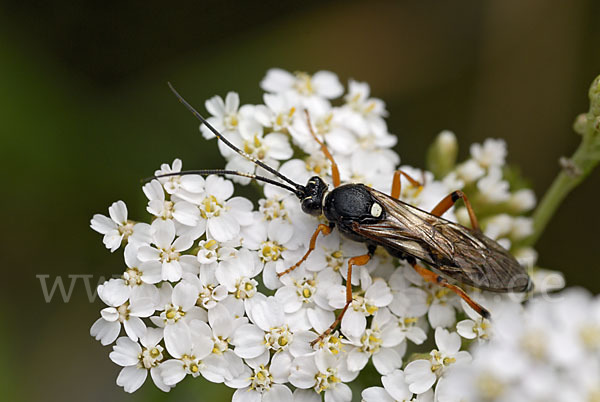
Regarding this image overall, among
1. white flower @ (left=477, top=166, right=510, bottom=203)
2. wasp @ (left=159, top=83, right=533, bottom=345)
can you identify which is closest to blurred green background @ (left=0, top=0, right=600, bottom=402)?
white flower @ (left=477, top=166, right=510, bottom=203)

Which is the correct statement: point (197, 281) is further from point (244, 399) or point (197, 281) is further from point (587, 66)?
point (587, 66)

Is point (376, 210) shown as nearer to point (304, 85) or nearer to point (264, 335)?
point (264, 335)

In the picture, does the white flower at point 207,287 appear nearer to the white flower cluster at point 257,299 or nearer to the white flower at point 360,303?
the white flower cluster at point 257,299

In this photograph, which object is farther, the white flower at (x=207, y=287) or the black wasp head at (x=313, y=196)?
the black wasp head at (x=313, y=196)

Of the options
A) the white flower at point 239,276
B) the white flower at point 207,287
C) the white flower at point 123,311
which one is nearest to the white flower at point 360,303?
the white flower at point 239,276

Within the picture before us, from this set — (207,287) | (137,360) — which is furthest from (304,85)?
(137,360)

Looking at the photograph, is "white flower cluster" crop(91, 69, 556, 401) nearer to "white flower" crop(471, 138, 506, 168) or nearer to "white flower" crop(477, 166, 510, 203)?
"white flower" crop(477, 166, 510, 203)
